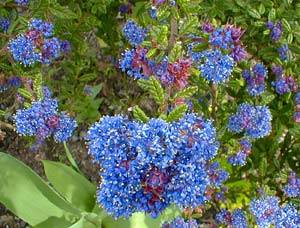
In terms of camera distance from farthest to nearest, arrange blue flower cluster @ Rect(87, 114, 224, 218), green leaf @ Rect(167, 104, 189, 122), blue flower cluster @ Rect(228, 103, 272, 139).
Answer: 1. blue flower cluster @ Rect(228, 103, 272, 139)
2. green leaf @ Rect(167, 104, 189, 122)
3. blue flower cluster @ Rect(87, 114, 224, 218)

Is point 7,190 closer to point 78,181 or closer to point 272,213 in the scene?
point 78,181

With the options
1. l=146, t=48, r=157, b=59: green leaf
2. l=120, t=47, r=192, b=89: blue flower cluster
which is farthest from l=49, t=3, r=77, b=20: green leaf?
l=146, t=48, r=157, b=59: green leaf

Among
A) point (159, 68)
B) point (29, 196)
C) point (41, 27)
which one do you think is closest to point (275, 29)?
point (159, 68)

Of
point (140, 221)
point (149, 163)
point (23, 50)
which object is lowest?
point (149, 163)

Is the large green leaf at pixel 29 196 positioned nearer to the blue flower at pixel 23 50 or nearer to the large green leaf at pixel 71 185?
the large green leaf at pixel 71 185

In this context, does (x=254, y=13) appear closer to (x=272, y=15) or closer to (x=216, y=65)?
(x=272, y=15)

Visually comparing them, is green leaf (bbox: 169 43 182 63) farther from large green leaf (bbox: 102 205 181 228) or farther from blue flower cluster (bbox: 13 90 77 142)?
large green leaf (bbox: 102 205 181 228)

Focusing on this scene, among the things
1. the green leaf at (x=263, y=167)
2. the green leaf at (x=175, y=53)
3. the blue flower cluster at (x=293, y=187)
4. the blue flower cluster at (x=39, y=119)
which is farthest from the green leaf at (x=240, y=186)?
the green leaf at (x=175, y=53)
